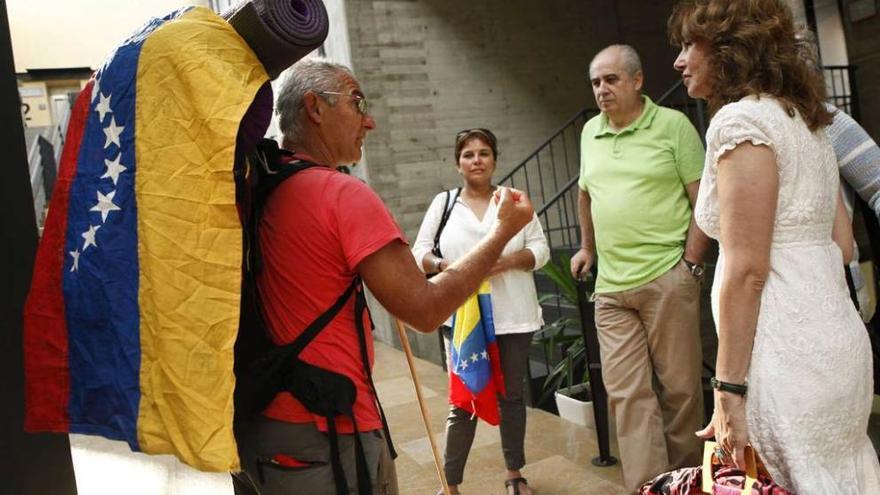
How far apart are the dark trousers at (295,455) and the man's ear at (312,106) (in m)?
0.70

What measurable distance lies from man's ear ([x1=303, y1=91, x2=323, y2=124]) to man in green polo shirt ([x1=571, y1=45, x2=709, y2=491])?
1.74 metres

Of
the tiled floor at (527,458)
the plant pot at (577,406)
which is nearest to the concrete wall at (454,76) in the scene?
the tiled floor at (527,458)

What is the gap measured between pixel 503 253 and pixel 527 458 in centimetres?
128

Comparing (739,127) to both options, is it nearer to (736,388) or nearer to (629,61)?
(736,388)

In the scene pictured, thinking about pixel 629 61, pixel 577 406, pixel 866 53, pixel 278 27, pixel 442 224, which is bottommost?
pixel 577 406

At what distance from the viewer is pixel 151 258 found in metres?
1.25

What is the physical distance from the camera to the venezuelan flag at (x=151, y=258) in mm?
1242

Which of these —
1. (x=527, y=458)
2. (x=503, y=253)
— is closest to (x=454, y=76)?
(x=503, y=253)

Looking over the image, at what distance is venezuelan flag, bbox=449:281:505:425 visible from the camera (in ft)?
10.3

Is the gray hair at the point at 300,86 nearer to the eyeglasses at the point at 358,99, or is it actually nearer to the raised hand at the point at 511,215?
the eyeglasses at the point at 358,99

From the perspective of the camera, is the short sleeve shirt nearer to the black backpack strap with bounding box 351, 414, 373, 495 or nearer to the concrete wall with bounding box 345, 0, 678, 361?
the black backpack strap with bounding box 351, 414, 373, 495

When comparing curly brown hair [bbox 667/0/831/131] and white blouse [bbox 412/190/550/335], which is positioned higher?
curly brown hair [bbox 667/0/831/131]

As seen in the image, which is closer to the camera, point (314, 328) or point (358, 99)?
point (314, 328)

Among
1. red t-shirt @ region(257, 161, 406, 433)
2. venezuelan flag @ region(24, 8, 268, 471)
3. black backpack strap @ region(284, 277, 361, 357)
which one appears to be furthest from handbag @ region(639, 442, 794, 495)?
venezuelan flag @ region(24, 8, 268, 471)
